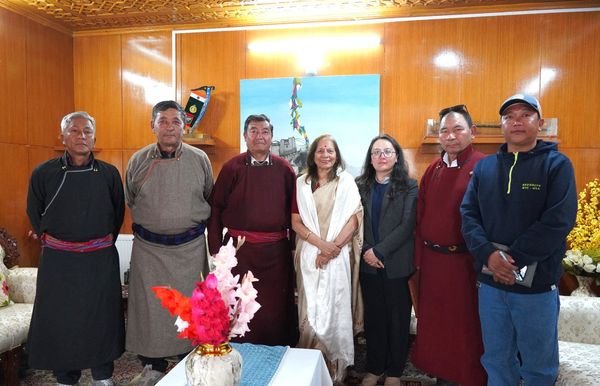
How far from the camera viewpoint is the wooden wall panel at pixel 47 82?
4438 mm

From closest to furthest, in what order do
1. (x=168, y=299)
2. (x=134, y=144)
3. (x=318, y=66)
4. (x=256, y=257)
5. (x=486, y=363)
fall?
(x=168, y=299), (x=486, y=363), (x=256, y=257), (x=318, y=66), (x=134, y=144)

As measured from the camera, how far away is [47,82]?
15.2ft

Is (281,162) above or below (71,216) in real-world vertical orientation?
above

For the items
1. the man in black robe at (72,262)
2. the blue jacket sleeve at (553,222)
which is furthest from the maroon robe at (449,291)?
the man in black robe at (72,262)

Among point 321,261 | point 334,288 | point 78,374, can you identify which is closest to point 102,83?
point 78,374

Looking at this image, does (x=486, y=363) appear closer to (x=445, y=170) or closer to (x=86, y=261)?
(x=445, y=170)

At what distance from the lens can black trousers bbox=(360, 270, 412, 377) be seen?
2.73 metres

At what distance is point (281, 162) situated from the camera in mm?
2916

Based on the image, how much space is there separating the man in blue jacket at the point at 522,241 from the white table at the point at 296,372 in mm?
879

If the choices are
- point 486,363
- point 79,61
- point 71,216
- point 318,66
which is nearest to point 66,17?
point 79,61

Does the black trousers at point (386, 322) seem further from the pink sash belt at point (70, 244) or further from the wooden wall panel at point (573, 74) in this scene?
the wooden wall panel at point (573, 74)

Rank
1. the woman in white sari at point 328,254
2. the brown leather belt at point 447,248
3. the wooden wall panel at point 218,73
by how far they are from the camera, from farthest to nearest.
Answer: the wooden wall panel at point 218,73 < the woman in white sari at point 328,254 < the brown leather belt at point 447,248

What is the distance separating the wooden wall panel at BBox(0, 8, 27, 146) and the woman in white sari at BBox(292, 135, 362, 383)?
10.2ft

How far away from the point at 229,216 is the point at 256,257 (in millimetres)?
314
